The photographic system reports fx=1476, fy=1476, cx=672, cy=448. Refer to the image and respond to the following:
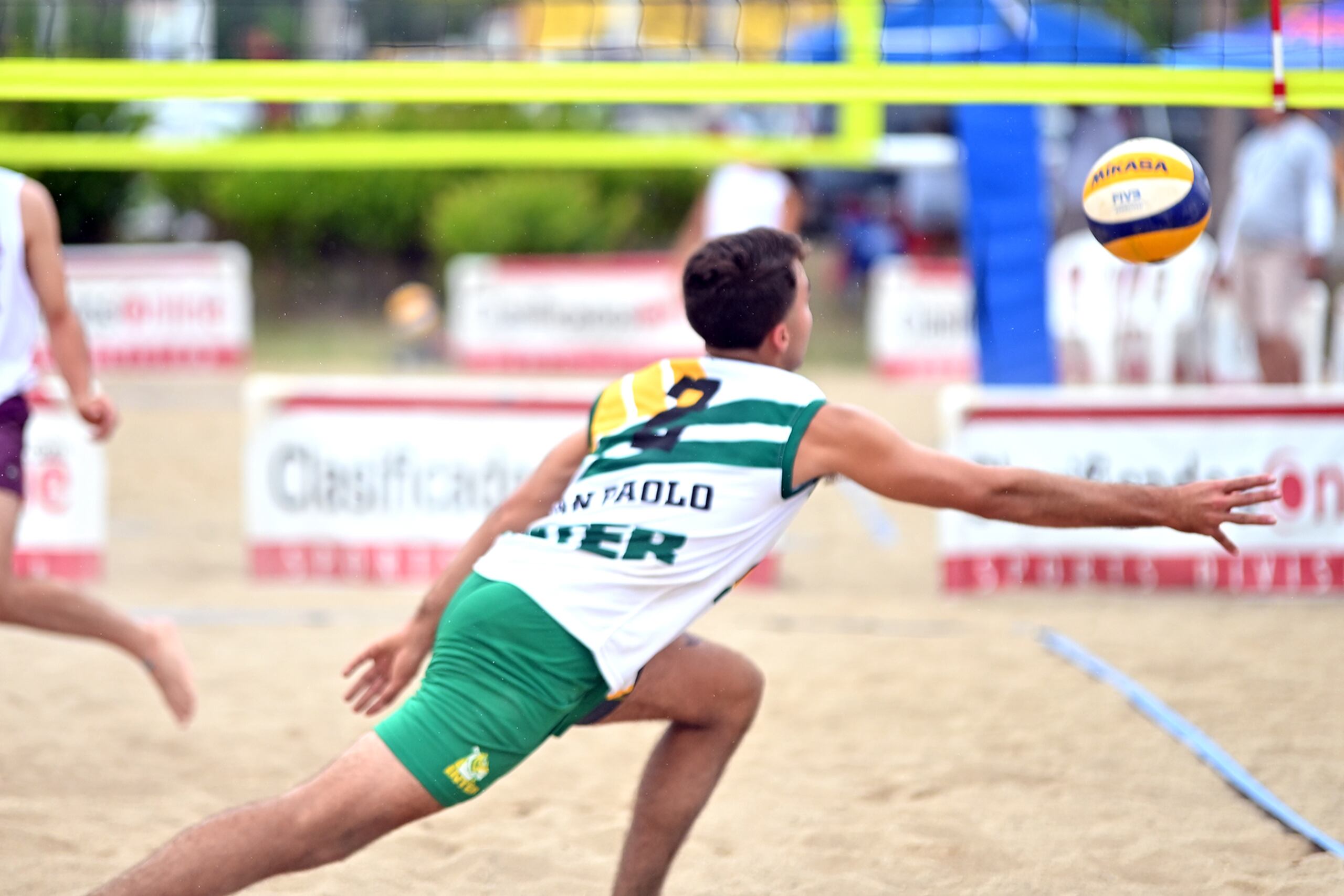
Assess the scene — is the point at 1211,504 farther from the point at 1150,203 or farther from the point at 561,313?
the point at 561,313

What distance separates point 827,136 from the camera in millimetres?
15383

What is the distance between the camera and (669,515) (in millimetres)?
2477

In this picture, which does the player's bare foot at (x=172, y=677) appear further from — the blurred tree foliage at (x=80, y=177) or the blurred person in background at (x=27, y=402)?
the blurred tree foliage at (x=80, y=177)

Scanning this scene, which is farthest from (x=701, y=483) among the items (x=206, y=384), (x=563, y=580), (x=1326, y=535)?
(x=206, y=384)

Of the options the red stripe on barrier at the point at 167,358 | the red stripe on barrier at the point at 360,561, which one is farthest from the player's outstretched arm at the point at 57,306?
the red stripe on barrier at the point at 167,358

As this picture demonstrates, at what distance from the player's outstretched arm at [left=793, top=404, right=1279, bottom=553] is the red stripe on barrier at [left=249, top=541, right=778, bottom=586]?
12.2ft

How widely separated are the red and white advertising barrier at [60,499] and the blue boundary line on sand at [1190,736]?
3890 millimetres

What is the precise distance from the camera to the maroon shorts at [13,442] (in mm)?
3600

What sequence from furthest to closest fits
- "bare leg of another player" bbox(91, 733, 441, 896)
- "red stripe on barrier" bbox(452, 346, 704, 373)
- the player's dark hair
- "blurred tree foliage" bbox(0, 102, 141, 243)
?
"blurred tree foliage" bbox(0, 102, 141, 243)
"red stripe on barrier" bbox(452, 346, 704, 373)
the player's dark hair
"bare leg of another player" bbox(91, 733, 441, 896)

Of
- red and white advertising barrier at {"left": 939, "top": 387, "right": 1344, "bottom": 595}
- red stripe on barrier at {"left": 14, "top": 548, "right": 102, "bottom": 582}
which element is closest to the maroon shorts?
red stripe on barrier at {"left": 14, "top": 548, "right": 102, "bottom": 582}

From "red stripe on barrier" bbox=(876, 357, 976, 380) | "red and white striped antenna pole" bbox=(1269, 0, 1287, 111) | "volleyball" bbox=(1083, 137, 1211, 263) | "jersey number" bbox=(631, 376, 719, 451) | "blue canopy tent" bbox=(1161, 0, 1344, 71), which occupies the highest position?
"blue canopy tent" bbox=(1161, 0, 1344, 71)

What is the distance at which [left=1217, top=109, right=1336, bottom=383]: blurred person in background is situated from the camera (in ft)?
24.7

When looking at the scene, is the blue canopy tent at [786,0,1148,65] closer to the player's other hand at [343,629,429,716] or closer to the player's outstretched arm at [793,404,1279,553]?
the player's outstretched arm at [793,404,1279,553]

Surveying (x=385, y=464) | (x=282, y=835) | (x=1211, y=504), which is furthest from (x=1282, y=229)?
(x=282, y=835)
